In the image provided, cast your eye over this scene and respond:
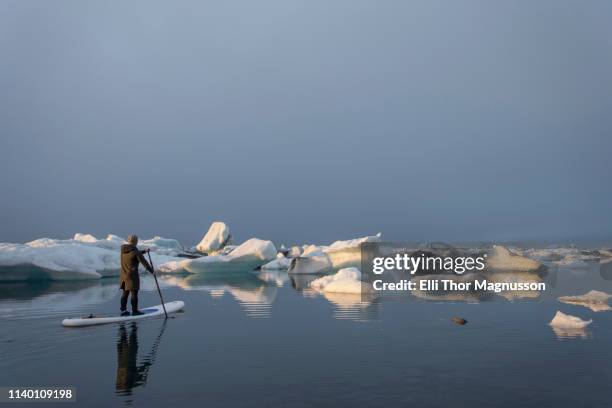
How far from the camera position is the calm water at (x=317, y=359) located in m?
7.18

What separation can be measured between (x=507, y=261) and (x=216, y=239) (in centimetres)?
4145

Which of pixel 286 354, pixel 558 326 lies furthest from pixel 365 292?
pixel 286 354

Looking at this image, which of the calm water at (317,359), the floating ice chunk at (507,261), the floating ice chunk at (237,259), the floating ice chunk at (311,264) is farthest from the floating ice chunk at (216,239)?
the calm water at (317,359)

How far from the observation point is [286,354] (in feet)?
33.0

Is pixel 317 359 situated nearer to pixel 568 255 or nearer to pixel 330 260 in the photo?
pixel 330 260

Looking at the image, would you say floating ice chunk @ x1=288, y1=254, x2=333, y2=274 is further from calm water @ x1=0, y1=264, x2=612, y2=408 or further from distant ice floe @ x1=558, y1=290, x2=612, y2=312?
calm water @ x1=0, y1=264, x2=612, y2=408

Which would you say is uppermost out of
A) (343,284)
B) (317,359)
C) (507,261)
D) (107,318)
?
(317,359)

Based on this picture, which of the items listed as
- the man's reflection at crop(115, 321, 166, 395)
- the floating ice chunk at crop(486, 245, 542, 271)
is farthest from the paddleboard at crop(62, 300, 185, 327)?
the floating ice chunk at crop(486, 245, 542, 271)

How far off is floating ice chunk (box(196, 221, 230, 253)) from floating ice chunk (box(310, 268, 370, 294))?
146 ft

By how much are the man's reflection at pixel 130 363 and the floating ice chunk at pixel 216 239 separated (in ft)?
192

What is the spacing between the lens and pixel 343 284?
24359mm

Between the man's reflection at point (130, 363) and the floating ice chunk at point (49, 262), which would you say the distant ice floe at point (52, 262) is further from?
the man's reflection at point (130, 363)

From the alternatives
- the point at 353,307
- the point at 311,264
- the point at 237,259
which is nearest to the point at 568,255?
the point at 311,264

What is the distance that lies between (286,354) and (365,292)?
13.7 meters
